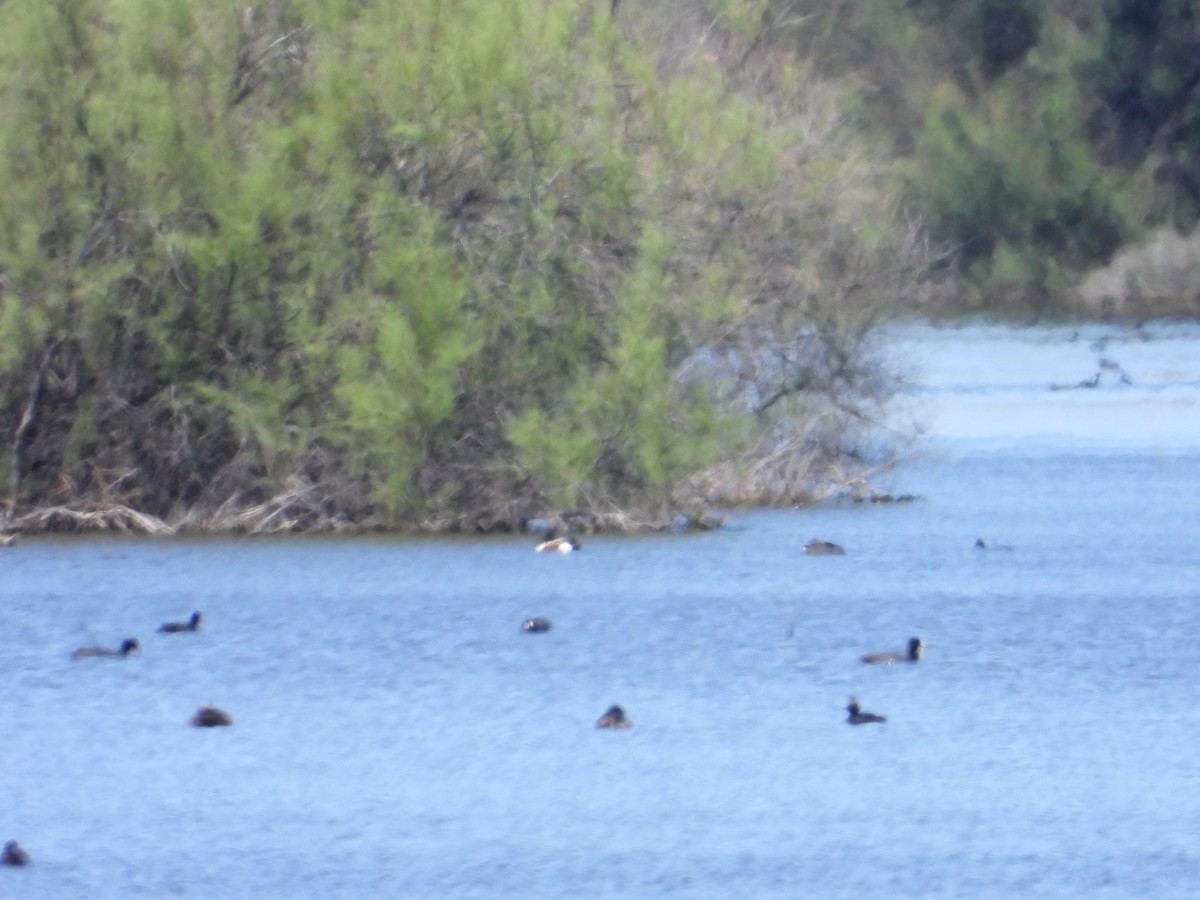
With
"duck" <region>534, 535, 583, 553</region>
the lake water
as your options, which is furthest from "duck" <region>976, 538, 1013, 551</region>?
"duck" <region>534, 535, 583, 553</region>

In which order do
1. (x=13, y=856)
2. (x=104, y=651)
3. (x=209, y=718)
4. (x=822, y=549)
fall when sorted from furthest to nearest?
1. (x=822, y=549)
2. (x=104, y=651)
3. (x=209, y=718)
4. (x=13, y=856)

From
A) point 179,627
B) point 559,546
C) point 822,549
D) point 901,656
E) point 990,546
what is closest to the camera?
point 901,656

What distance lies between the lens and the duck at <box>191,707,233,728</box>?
13734 millimetres

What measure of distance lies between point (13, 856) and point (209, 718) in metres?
3.08

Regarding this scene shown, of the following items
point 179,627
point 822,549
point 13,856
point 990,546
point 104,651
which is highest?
point 13,856

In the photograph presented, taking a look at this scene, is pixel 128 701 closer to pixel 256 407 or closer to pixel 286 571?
pixel 286 571

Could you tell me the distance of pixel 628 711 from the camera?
46.2 feet

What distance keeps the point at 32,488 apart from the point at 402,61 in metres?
4.39

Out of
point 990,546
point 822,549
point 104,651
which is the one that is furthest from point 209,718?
point 990,546

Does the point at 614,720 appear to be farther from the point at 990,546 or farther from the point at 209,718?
the point at 990,546

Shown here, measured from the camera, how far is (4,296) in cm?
2020

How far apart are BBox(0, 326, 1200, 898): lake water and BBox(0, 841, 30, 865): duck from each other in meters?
0.12

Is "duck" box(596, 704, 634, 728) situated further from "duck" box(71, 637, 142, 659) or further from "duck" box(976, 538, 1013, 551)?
"duck" box(976, 538, 1013, 551)

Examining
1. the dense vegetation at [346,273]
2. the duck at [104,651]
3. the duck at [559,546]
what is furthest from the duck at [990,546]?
the duck at [104,651]
